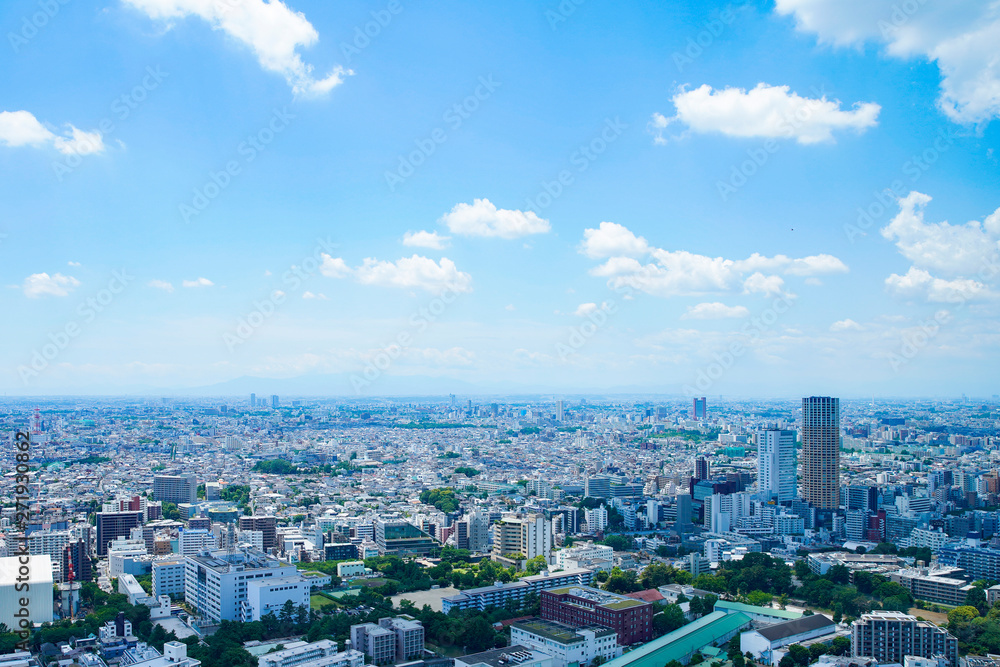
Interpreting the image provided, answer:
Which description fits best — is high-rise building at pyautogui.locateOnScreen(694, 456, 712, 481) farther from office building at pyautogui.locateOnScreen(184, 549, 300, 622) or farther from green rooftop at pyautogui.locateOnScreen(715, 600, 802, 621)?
office building at pyautogui.locateOnScreen(184, 549, 300, 622)

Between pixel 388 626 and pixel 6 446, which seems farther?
pixel 6 446

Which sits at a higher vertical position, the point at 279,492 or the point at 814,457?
the point at 814,457

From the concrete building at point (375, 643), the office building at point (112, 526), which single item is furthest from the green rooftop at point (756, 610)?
the office building at point (112, 526)

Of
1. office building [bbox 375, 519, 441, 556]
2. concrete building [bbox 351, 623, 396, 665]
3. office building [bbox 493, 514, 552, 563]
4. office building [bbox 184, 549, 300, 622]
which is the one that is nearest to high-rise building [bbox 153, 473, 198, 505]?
office building [bbox 375, 519, 441, 556]

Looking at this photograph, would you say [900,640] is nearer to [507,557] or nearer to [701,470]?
[507,557]

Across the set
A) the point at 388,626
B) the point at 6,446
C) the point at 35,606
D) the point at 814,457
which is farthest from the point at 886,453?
the point at 6,446

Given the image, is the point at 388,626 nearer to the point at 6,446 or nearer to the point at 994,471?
the point at 994,471
